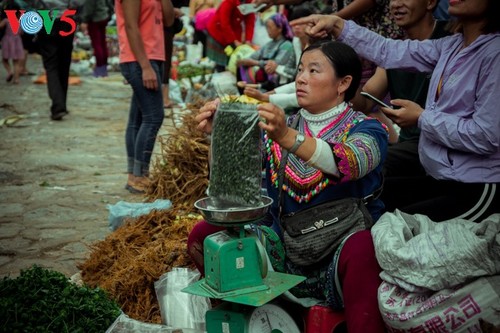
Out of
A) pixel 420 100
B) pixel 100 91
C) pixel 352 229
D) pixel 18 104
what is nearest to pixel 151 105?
pixel 420 100

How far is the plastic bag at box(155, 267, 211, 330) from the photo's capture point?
3439 mm

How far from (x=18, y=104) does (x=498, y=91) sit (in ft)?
31.2

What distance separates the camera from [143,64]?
551 cm

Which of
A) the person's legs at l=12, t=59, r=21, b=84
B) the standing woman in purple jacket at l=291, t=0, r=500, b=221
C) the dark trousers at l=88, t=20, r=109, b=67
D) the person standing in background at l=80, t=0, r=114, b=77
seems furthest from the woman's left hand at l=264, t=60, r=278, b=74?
the person's legs at l=12, t=59, r=21, b=84

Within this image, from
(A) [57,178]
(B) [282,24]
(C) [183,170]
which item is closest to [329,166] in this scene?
(C) [183,170]

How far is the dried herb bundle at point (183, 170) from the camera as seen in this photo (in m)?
4.97

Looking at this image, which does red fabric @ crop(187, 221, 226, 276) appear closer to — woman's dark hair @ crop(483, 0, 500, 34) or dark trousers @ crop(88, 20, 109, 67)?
woman's dark hair @ crop(483, 0, 500, 34)

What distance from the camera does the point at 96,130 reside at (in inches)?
367

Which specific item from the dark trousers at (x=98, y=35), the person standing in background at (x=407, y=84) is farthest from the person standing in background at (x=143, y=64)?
the dark trousers at (x=98, y=35)

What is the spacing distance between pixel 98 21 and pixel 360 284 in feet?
29.6

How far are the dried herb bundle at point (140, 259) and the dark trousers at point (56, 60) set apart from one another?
17.3 ft

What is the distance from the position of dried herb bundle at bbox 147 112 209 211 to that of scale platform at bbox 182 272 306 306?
1984mm

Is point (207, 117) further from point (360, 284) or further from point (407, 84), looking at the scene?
point (407, 84)

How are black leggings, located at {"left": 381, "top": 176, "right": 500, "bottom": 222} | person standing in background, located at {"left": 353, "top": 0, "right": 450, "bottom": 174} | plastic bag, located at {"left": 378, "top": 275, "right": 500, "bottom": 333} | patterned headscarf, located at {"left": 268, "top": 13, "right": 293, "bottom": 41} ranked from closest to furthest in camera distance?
plastic bag, located at {"left": 378, "top": 275, "right": 500, "bottom": 333}
black leggings, located at {"left": 381, "top": 176, "right": 500, "bottom": 222}
person standing in background, located at {"left": 353, "top": 0, "right": 450, "bottom": 174}
patterned headscarf, located at {"left": 268, "top": 13, "right": 293, "bottom": 41}
